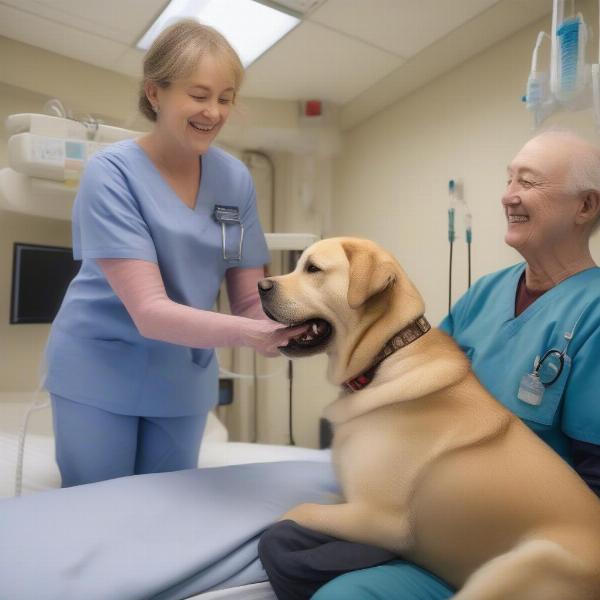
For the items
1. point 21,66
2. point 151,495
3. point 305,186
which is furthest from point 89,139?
point 151,495

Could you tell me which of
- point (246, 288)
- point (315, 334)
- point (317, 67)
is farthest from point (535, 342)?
point (317, 67)

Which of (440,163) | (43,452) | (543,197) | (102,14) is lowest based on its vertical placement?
(43,452)

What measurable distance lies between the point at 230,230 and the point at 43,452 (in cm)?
109

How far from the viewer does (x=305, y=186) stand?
2.63 meters

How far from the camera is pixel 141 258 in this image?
97 centimetres

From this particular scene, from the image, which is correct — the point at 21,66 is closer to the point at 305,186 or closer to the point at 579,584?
the point at 305,186

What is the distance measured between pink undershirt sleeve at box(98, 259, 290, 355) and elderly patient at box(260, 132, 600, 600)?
1.05ft

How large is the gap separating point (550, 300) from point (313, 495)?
0.63 m

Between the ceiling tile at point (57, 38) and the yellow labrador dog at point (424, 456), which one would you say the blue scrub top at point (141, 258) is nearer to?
the yellow labrador dog at point (424, 456)

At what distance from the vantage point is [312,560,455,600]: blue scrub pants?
0.64 m

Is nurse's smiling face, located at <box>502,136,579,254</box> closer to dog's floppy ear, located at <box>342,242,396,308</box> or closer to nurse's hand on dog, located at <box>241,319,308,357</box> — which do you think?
dog's floppy ear, located at <box>342,242,396,308</box>

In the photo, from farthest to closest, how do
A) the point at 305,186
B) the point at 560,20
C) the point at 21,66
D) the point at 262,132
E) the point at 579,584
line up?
the point at 305,186, the point at 262,132, the point at 21,66, the point at 560,20, the point at 579,584

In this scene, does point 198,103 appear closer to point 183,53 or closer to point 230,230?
point 183,53

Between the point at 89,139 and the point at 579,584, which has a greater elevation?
the point at 89,139
